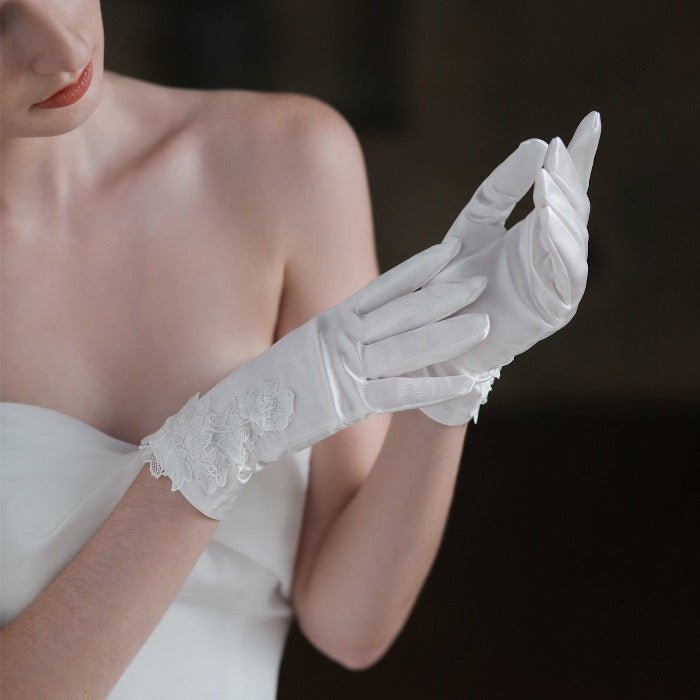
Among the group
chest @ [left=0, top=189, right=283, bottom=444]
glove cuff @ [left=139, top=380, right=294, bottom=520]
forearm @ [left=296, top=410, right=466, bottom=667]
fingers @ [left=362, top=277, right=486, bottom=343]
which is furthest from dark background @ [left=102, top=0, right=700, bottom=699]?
fingers @ [left=362, top=277, right=486, bottom=343]

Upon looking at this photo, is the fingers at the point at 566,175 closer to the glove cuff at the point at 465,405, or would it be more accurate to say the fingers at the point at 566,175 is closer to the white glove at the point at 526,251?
the white glove at the point at 526,251

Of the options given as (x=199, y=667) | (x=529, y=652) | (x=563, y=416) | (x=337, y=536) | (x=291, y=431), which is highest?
(x=291, y=431)

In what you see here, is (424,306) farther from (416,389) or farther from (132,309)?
(132,309)

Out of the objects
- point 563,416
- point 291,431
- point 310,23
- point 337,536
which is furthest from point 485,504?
point 291,431

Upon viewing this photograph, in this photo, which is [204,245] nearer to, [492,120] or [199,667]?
[199,667]

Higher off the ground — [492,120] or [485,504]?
[492,120]

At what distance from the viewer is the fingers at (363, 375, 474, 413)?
725mm

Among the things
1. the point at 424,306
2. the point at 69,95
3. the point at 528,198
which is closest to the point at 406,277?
the point at 424,306

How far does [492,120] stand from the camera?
116 inches

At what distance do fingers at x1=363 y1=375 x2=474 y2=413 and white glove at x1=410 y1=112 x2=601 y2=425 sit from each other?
4cm

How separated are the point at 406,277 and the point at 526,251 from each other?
8 cm

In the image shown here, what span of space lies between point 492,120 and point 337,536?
2152 millimetres

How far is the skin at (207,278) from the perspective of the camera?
97 cm

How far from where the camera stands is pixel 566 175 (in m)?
0.71
